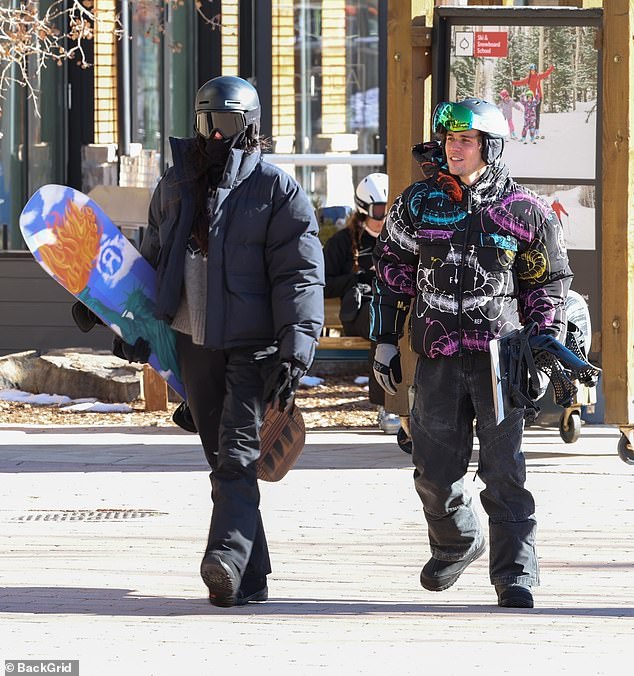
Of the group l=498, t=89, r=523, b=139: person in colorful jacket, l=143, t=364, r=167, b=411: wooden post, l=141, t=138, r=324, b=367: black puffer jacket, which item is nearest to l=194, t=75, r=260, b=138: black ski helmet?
l=141, t=138, r=324, b=367: black puffer jacket

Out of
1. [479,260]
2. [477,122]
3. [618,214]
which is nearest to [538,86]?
[618,214]

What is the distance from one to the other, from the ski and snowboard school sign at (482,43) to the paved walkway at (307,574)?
2.21 m

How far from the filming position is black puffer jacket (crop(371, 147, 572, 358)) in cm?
552

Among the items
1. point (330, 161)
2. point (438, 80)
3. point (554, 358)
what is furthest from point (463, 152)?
point (330, 161)

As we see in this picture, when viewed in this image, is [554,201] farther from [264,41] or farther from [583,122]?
[264,41]

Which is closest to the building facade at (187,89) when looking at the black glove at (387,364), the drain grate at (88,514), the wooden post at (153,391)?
the wooden post at (153,391)

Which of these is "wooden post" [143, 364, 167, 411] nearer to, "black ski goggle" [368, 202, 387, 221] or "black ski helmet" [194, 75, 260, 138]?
"black ski goggle" [368, 202, 387, 221]

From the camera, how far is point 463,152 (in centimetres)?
557

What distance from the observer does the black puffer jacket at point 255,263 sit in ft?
18.1

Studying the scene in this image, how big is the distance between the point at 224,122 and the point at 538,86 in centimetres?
316

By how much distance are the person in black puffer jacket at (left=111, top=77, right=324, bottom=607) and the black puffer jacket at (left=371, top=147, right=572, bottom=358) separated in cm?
38

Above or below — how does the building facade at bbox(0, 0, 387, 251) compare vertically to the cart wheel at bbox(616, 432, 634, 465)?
above

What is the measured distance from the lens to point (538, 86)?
8.34 metres

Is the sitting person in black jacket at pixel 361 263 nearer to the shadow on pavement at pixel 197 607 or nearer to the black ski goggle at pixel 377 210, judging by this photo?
the black ski goggle at pixel 377 210
